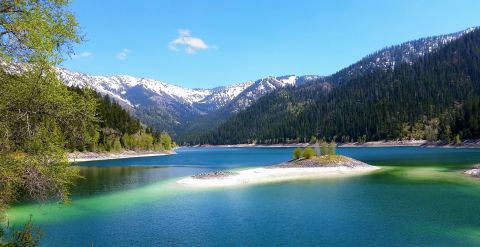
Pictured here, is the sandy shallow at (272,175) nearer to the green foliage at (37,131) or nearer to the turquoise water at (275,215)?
the turquoise water at (275,215)

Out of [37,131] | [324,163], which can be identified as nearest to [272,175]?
[324,163]

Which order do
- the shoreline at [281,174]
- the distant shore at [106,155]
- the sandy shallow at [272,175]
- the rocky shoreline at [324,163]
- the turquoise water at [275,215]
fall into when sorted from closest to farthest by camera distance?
the turquoise water at [275,215]
the sandy shallow at [272,175]
the shoreline at [281,174]
the rocky shoreline at [324,163]
the distant shore at [106,155]

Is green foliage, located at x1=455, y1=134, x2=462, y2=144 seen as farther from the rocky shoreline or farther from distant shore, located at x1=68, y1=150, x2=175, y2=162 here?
distant shore, located at x1=68, y1=150, x2=175, y2=162

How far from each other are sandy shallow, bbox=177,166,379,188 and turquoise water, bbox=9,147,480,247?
6.44m

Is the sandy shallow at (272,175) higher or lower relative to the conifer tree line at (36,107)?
lower

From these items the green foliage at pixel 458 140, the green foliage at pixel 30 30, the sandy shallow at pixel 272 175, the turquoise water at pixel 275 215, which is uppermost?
the green foliage at pixel 30 30

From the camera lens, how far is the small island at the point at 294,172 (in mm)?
69625

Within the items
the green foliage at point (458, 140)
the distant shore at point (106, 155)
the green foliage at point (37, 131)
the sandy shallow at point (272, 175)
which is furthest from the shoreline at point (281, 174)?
the green foliage at point (458, 140)

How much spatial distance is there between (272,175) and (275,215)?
38.7 meters

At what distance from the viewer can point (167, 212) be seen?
4356cm

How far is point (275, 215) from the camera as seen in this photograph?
40.8m

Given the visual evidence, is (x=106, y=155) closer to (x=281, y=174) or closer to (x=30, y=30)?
(x=281, y=174)

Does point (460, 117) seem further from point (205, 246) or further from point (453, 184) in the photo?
point (205, 246)

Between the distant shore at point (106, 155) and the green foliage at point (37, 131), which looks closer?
the green foliage at point (37, 131)
